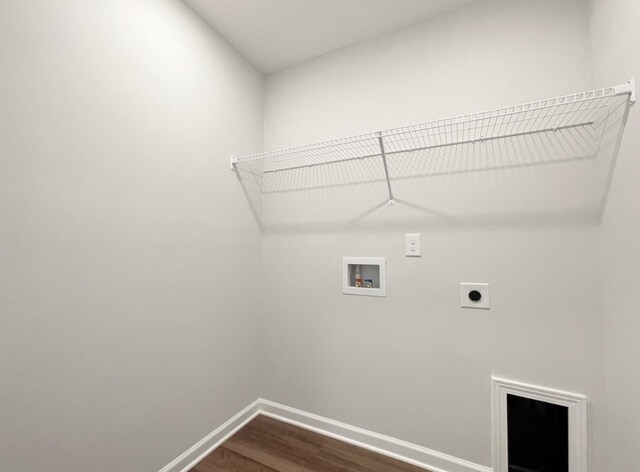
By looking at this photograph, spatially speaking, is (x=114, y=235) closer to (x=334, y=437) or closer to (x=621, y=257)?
(x=334, y=437)

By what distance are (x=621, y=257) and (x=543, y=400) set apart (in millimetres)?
749

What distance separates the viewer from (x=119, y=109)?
1.23 metres

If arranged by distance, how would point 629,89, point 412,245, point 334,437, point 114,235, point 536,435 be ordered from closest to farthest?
point 629,89, point 114,235, point 536,435, point 412,245, point 334,437

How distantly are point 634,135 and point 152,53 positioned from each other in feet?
6.87

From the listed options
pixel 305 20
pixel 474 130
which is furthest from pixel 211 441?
pixel 305 20

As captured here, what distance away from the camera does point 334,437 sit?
1757mm

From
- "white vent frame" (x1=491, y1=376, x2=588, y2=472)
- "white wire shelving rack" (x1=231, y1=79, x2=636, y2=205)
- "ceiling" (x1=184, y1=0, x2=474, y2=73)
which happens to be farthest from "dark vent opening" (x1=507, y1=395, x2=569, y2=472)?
"ceiling" (x1=184, y1=0, x2=474, y2=73)

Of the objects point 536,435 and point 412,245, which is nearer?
point 536,435

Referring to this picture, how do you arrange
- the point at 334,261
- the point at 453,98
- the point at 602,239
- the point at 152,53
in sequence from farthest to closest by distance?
the point at 334,261, the point at 453,98, the point at 152,53, the point at 602,239

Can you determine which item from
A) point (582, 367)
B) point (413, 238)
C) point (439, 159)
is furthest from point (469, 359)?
point (439, 159)

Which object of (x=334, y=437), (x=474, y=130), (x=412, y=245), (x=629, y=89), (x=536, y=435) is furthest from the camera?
(x=334, y=437)

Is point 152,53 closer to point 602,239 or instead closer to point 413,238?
point 413,238

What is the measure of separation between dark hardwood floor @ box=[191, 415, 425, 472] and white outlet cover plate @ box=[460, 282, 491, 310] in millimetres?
972

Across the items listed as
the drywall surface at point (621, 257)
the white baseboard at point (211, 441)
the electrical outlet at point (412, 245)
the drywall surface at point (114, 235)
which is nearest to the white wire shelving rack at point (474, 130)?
the drywall surface at point (621, 257)
